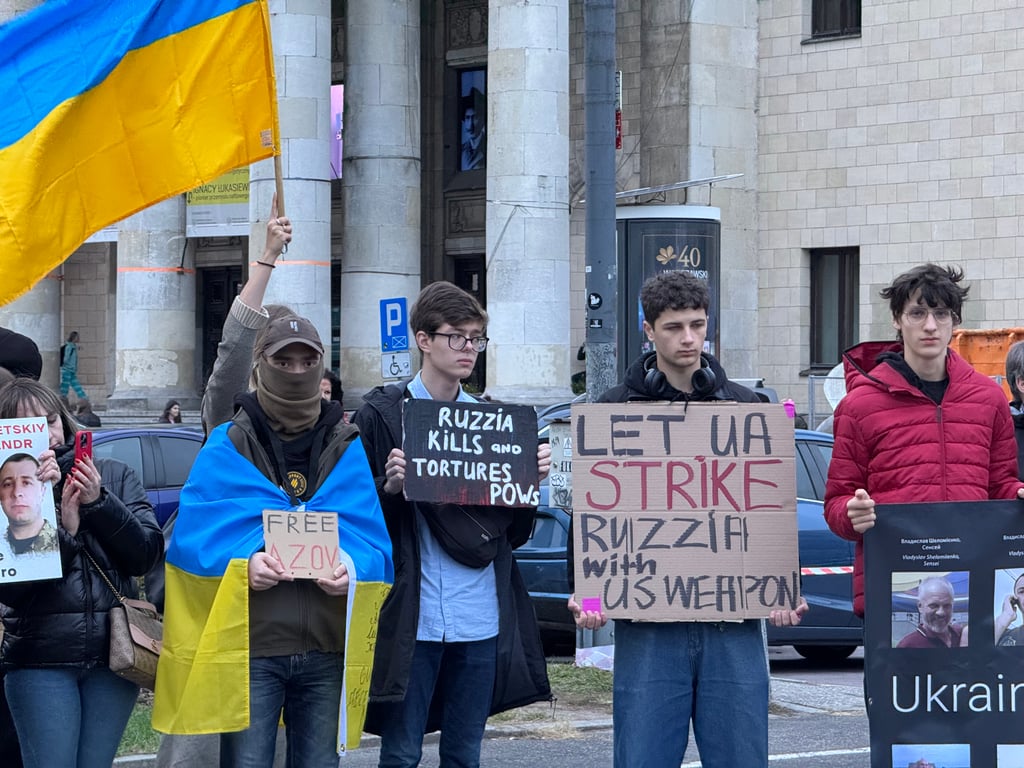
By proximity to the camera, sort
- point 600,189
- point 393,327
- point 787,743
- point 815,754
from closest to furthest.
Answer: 1. point 815,754
2. point 787,743
3. point 600,189
4. point 393,327

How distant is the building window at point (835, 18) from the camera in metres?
29.7

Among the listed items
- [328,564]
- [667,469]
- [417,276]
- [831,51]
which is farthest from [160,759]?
[831,51]

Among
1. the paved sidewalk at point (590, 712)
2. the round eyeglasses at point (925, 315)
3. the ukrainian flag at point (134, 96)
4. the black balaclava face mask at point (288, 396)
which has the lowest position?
the paved sidewalk at point (590, 712)

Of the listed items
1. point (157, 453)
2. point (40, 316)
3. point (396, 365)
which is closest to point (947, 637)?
point (157, 453)

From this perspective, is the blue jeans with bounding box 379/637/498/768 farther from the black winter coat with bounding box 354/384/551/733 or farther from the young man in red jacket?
the young man in red jacket

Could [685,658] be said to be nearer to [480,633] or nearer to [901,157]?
[480,633]

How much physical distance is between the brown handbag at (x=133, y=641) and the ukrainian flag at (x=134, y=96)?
1746 mm

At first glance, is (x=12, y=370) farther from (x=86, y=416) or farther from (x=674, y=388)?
(x=86, y=416)

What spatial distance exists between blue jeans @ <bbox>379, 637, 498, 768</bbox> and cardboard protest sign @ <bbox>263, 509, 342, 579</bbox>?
51cm

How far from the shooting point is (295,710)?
5.52 metres

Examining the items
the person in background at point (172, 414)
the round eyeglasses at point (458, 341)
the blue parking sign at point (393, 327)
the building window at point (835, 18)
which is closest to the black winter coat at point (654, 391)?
the round eyeglasses at point (458, 341)

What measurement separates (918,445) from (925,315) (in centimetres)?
41

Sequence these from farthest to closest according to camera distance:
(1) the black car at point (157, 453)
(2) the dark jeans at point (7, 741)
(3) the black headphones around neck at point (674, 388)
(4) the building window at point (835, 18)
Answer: (4) the building window at point (835, 18), (1) the black car at point (157, 453), (2) the dark jeans at point (7, 741), (3) the black headphones around neck at point (674, 388)

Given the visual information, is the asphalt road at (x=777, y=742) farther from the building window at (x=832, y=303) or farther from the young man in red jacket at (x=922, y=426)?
the building window at (x=832, y=303)
